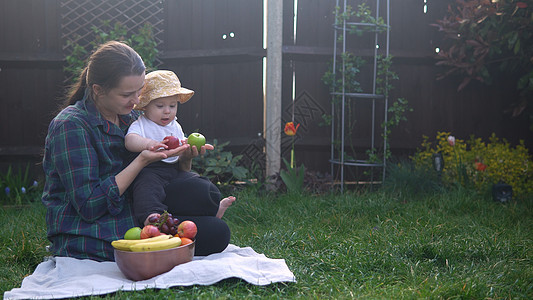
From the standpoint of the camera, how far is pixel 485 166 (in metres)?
4.98

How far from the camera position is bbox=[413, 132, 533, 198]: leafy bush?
5.02 meters

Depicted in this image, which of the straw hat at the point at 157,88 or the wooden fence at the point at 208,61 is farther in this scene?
the wooden fence at the point at 208,61

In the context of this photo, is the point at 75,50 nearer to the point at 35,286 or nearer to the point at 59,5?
the point at 59,5

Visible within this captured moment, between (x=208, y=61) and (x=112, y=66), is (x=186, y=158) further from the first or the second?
(x=208, y=61)

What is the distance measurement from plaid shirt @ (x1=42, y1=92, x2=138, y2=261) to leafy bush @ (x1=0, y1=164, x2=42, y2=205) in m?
2.46

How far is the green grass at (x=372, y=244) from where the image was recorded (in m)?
2.35

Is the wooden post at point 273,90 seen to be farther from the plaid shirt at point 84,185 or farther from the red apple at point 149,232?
the red apple at point 149,232

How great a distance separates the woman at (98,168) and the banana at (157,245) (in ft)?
1.25

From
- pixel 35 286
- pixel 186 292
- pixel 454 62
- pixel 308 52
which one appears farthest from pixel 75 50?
pixel 454 62

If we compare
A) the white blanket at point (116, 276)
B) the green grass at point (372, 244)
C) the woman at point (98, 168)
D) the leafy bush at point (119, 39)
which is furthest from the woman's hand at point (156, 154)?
the leafy bush at point (119, 39)

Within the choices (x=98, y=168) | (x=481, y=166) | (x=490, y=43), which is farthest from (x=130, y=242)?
(x=490, y=43)

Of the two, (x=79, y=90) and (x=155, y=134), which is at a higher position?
(x=79, y=90)

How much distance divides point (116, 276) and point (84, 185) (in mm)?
487

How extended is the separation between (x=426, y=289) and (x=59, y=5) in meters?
4.75
